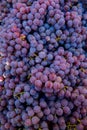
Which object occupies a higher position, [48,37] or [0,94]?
[48,37]

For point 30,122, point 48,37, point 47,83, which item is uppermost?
point 48,37

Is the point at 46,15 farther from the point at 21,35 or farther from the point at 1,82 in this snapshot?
the point at 1,82

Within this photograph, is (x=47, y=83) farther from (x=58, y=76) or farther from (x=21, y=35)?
(x=21, y=35)

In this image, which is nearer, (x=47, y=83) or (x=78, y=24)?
(x=47, y=83)

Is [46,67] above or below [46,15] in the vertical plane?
below

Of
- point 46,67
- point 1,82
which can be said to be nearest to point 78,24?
point 46,67

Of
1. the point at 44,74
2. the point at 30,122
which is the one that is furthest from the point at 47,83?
the point at 30,122
